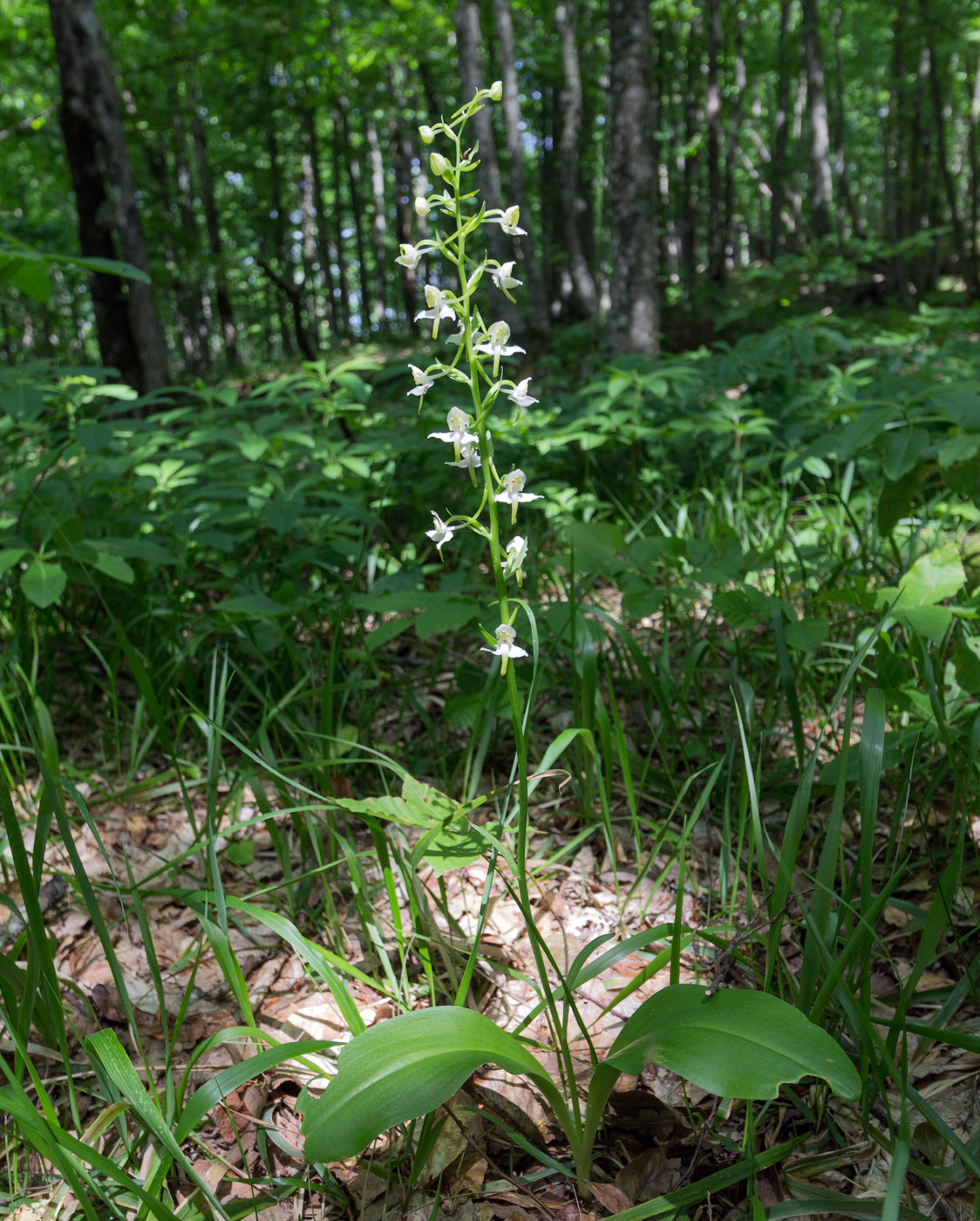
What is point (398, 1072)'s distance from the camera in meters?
0.90

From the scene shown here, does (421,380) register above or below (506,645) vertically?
above

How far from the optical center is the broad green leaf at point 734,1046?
2.79 feet

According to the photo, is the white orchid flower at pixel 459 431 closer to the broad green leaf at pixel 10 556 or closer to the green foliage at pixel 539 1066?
the green foliage at pixel 539 1066

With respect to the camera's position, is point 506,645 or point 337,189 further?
point 337,189

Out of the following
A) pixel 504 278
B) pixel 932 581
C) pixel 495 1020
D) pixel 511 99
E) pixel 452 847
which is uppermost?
pixel 511 99

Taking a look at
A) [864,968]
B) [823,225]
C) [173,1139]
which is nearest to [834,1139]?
[864,968]

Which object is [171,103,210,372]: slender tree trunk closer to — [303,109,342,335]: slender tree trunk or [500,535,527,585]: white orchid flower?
[303,109,342,335]: slender tree trunk

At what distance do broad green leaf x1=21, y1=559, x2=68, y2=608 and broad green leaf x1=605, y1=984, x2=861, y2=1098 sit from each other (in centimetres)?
165

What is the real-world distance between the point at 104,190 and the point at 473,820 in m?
5.04

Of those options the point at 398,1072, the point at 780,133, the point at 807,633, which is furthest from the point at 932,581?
the point at 780,133

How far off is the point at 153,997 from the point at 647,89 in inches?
221

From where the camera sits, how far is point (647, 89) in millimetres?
4934

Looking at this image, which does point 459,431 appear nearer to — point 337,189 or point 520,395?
point 520,395

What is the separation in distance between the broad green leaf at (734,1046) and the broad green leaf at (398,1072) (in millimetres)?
Result: 170
